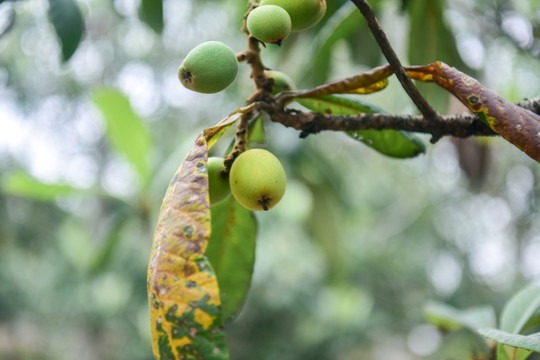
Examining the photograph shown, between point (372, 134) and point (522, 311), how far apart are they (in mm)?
420

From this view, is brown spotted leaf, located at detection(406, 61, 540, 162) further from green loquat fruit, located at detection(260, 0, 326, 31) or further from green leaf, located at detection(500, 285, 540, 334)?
green leaf, located at detection(500, 285, 540, 334)

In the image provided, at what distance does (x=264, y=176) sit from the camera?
612 mm

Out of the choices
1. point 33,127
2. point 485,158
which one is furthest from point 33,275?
point 485,158

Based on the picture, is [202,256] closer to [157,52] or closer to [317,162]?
[317,162]

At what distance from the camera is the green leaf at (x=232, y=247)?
92 cm

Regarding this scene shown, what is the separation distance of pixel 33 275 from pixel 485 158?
23.2 ft

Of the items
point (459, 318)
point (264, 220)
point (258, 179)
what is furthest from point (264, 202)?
point (264, 220)

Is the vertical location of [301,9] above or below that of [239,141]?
above

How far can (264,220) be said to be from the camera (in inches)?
180

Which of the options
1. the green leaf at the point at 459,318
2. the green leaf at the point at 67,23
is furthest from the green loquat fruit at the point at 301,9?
the green leaf at the point at 459,318

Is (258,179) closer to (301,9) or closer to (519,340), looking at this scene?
(301,9)

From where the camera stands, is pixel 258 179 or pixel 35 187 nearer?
pixel 258 179

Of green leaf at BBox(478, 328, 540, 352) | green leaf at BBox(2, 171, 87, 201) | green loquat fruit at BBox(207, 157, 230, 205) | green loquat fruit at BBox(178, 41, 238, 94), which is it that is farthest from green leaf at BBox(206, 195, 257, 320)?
green leaf at BBox(2, 171, 87, 201)

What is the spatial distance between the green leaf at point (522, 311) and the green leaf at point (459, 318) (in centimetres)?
14
